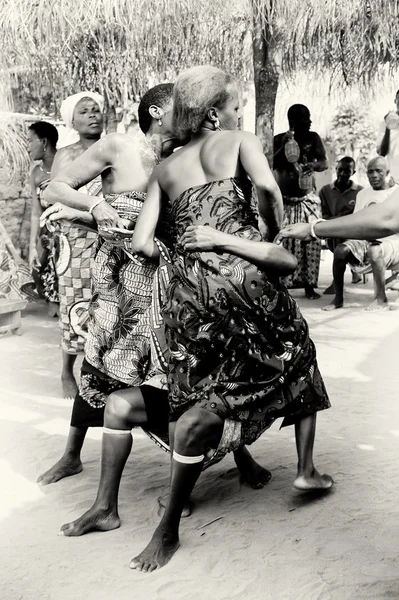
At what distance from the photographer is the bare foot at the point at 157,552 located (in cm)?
269

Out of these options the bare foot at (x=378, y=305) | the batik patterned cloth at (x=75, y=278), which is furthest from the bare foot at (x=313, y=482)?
the bare foot at (x=378, y=305)

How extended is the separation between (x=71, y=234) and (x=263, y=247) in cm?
204

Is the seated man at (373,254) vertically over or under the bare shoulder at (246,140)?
under

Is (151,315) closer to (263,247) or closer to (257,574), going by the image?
(263,247)

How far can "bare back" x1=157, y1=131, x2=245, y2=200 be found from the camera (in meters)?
2.75

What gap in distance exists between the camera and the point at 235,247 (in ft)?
8.73

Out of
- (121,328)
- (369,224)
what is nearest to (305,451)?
(121,328)

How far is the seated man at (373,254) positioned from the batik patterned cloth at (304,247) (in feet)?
1.35

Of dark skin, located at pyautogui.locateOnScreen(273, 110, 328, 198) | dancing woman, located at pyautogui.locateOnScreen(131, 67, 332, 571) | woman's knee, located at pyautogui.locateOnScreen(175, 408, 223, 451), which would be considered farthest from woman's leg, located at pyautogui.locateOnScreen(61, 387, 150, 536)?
dark skin, located at pyautogui.locateOnScreen(273, 110, 328, 198)

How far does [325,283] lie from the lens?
31.8 ft

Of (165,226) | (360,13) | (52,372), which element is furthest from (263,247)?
(360,13)

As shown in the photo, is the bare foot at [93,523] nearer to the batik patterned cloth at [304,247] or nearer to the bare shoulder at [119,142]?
the bare shoulder at [119,142]

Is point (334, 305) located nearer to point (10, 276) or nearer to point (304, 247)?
point (304, 247)

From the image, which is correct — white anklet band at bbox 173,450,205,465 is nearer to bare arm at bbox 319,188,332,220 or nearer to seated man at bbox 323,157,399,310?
seated man at bbox 323,157,399,310
